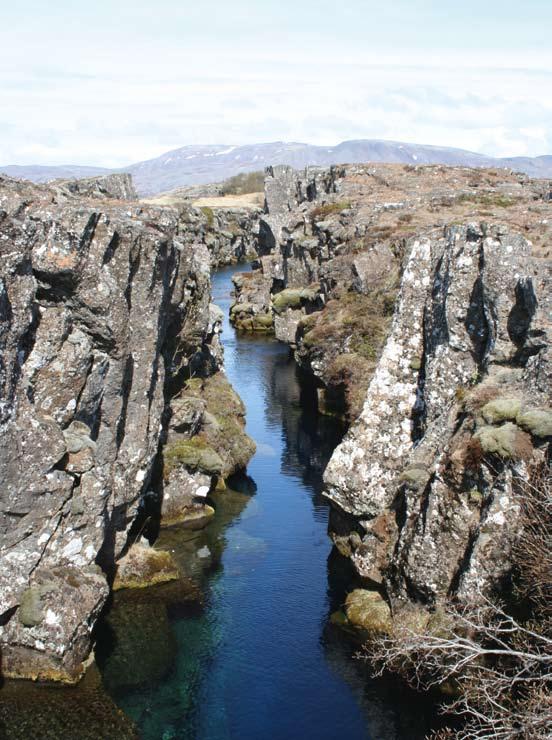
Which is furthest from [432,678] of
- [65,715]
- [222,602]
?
[65,715]

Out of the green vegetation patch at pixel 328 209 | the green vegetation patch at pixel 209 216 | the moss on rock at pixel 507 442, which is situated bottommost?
the moss on rock at pixel 507 442

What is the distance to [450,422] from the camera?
99.0 feet

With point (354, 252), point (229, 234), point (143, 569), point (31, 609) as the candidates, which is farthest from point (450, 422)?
point (229, 234)

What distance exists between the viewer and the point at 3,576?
87.9ft

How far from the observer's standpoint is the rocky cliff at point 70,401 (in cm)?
2659

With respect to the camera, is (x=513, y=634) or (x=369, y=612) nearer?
(x=513, y=634)

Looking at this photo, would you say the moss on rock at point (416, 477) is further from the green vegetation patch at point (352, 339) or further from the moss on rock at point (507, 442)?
the green vegetation patch at point (352, 339)

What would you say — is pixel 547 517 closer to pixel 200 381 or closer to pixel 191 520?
pixel 191 520

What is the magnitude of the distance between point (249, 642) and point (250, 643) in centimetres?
8

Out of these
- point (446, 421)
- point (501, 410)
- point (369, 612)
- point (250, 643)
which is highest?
point (501, 410)

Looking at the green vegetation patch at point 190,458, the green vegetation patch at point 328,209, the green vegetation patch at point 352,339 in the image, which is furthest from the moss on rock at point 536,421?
the green vegetation patch at point 328,209

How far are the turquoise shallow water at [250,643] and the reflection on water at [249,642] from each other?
0.05 m

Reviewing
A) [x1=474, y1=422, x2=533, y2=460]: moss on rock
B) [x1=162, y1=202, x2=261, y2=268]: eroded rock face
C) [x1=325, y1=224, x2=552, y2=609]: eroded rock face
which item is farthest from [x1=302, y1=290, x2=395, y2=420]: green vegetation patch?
[x1=162, y1=202, x2=261, y2=268]: eroded rock face

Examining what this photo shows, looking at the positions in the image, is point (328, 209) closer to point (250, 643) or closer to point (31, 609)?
point (250, 643)
